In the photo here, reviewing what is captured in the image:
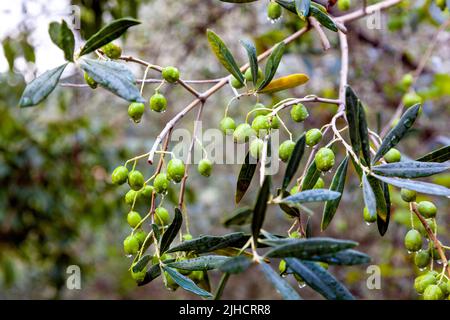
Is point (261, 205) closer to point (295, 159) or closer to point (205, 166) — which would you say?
point (295, 159)

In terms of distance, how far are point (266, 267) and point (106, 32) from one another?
1.54 feet

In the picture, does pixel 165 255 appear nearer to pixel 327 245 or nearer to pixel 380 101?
pixel 327 245

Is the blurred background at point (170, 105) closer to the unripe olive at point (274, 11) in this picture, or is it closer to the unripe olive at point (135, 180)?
the unripe olive at point (274, 11)

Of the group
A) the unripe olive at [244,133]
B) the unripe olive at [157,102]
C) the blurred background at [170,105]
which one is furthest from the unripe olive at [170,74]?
the blurred background at [170,105]

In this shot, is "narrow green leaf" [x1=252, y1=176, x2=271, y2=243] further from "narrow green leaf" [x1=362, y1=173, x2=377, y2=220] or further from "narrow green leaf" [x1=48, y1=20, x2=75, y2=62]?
"narrow green leaf" [x1=48, y1=20, x2=75, y2=62]

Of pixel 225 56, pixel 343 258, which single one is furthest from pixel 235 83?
pixel 343 258

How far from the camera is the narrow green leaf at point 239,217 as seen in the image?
2.22 ft

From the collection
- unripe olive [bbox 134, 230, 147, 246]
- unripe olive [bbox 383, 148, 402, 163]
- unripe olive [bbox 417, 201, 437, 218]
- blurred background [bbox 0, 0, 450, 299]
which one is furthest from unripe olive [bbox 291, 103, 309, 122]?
blurred background [bbox 0, 0, 450, 299]

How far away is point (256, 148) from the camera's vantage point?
0.87m

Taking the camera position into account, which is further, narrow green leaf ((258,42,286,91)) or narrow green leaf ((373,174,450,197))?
narrow green leaf ((258,42,286,91))

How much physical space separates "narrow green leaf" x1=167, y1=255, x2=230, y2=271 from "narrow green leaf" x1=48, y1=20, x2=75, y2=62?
425 millimetres

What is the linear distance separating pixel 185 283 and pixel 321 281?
10.8 inches

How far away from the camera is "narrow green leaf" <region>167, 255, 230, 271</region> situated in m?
0.87

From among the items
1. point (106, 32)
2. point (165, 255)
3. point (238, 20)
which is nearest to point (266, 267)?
point (165, 255)
